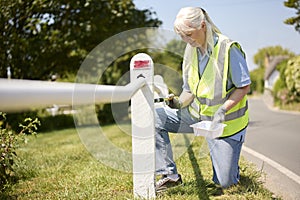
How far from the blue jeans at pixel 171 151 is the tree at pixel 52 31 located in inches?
367

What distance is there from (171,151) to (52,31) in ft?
37.7

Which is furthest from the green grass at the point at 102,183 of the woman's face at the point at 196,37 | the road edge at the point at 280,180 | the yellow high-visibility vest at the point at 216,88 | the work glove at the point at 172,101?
the woman's face at the point at 196,37

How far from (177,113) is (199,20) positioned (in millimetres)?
826

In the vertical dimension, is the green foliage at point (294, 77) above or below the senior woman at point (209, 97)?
below

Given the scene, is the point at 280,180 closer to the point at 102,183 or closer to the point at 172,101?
the point at 172,101

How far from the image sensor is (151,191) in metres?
2.94

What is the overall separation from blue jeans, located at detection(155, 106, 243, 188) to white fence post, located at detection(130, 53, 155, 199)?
265 mm

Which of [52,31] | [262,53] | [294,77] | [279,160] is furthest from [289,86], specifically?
[262,53]

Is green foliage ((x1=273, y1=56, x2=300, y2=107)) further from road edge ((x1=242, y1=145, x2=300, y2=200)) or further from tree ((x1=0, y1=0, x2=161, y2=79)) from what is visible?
road edge ((x1=242, y1=145, x2=300, y2=200))

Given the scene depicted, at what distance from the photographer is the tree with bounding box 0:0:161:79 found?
12.2 meters

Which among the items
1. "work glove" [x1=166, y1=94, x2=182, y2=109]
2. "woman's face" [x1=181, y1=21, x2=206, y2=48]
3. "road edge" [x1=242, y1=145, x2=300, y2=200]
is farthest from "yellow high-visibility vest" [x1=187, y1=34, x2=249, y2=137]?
"road edge" [x1=242, y1=145, x2=300, y2=200]

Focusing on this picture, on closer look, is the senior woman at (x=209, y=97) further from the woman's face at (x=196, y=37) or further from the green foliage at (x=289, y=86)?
the green foliage at (x=289, y=86)

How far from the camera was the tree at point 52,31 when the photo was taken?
12.2 meters

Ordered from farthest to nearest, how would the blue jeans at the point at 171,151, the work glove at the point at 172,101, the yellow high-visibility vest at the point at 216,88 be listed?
the work glove at the point at 172,101
the blue jeans at the point at 171,151
the yellow high-visibility vest at the point at 216,88
